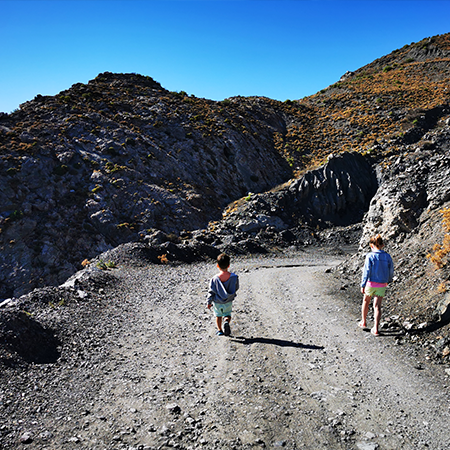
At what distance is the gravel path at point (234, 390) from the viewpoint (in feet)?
14.7

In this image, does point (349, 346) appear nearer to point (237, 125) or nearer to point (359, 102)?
point (237, 125)

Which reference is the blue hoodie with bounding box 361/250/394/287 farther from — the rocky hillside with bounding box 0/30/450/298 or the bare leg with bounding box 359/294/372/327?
the rocky hillside with bounding box 0/30/450/298

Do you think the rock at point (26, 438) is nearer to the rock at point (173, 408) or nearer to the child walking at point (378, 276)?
the rock at point (173, 408)

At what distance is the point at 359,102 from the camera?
57969 mm

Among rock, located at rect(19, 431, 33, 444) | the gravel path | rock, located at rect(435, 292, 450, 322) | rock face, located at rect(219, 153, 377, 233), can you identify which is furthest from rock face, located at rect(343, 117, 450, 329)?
rock face, located at rect(219, 153, 377, 233)

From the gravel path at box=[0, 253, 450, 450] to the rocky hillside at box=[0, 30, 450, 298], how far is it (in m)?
8.43

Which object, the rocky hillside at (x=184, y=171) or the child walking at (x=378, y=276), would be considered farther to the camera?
the rocky hillside at (x=184, y=171)

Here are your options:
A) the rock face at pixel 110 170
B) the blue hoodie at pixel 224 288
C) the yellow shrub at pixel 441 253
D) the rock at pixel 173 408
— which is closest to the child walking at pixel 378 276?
the yellow shrub at pixel 441 253

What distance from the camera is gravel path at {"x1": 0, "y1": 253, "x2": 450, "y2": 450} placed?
448cm

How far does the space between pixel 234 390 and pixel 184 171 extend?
36.9 meters

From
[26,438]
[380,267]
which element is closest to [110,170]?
[380,267]

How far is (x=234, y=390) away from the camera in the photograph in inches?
220

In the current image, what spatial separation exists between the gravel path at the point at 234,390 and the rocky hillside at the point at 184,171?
27.6ft

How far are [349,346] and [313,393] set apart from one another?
221cm
